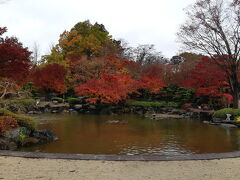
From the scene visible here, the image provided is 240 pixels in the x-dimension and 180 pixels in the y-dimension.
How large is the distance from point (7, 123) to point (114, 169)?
5148 mm

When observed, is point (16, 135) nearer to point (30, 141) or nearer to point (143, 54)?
point (30, 141)

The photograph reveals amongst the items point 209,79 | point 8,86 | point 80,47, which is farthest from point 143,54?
point 8,86

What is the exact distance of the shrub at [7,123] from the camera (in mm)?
8159

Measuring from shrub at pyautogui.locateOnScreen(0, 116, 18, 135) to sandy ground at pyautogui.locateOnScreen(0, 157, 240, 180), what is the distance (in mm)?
2757

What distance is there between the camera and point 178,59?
4281 centimetres

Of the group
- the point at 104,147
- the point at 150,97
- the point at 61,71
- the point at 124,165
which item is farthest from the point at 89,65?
the point at 124,165

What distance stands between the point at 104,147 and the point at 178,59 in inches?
1452

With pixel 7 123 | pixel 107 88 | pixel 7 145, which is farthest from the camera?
pixel 107 88

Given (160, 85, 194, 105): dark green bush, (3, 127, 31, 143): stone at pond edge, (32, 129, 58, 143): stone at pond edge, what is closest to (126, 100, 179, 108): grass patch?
(160, 85, 194, 105): dark green bush

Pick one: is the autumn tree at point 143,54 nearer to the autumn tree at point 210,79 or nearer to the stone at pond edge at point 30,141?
the autumn tree at point 210,79

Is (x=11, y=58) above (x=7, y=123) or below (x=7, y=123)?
above

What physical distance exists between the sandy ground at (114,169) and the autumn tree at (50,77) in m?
20.9

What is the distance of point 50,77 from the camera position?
2578 cm

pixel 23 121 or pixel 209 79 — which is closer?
pixel 23 121
